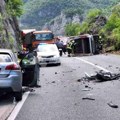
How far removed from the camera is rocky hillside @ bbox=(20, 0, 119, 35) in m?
166

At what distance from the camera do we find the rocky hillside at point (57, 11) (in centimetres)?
16650

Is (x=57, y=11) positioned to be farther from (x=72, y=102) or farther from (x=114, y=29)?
(x=72, y=102)

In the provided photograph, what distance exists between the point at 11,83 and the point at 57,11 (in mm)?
164874

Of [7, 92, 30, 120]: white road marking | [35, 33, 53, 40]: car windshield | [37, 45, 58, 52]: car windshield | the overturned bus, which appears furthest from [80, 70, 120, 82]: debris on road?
[35, 33, 53, 40]: car windshield

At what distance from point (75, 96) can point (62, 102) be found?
4.56 feet

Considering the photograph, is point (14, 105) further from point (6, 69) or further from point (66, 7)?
point (66, 7)

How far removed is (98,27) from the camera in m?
72.3

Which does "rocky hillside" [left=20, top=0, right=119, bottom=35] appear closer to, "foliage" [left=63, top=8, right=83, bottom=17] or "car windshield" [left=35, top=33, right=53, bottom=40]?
"foliage" [left=63, top=8, right=83, bottom=17]

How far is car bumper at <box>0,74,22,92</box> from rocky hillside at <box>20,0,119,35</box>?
149m

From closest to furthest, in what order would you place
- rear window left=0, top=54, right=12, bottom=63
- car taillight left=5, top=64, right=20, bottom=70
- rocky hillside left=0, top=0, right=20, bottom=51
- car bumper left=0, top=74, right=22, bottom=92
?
car bumper left=0, top=74, right=22, bottom=92 → car taillight left=5, top=64, right=20, bottom=70 → rear window left=0, top=54, right=12, bottom=63 → rocky hillside left=0, top=0, right=20, bottom=51

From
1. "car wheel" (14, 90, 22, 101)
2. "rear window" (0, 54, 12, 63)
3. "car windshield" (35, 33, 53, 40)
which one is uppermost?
"car windshield" (35, 33, 53, 40)

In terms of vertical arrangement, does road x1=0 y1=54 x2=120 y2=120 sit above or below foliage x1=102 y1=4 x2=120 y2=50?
below

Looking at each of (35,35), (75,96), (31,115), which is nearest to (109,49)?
(35,35)

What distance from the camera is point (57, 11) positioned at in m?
177
